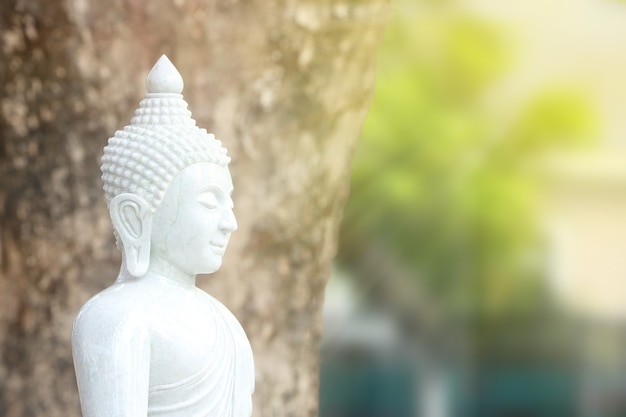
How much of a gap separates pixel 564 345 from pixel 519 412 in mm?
340

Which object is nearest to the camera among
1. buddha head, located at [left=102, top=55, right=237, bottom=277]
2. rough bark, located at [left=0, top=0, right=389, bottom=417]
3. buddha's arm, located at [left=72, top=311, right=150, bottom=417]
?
buddha's arm, located at [left=72, top=311, right=150, bottom=417]

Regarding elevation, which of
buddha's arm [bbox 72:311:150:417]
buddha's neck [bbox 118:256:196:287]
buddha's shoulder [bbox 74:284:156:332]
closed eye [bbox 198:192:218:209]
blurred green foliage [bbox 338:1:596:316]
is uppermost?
blurred green foliage [bbox 338:1:596:316]

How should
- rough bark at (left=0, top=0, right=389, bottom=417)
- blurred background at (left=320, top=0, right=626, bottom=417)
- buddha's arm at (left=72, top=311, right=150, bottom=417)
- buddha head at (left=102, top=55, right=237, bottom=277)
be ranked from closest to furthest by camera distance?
1. buddha's arm at (left=72, top=311, right=150, bottom=417)
2. buddha head at (left=102, top=55, right=237, bottom=277)
3. rough bark at (left=0, top=0, right=389, bottom=417)
4. blurred background at (left=320, top=0, right=626, bottom=417)

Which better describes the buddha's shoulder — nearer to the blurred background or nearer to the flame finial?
the flame finial

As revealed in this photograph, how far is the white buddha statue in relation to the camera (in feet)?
7.80

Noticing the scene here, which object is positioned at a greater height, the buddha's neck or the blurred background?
the blurred background

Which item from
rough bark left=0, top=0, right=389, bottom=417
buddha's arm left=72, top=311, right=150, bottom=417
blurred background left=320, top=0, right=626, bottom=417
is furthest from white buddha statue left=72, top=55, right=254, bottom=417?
blurred background left=320, top=0, right=626, bottom=417

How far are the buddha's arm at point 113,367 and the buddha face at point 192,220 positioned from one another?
8.0 inches

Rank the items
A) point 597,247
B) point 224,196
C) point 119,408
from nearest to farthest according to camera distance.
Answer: point 119,408 < point 224,196 < point 597,247

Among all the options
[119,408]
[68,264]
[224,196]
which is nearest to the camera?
[119,408]

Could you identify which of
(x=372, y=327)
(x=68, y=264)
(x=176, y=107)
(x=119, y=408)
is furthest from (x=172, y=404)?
(x=372, y=327)

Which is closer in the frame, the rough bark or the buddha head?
the buddha head

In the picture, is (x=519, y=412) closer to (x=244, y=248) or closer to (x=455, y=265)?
(x=455, y=265)

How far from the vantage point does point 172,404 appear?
2.44 m
